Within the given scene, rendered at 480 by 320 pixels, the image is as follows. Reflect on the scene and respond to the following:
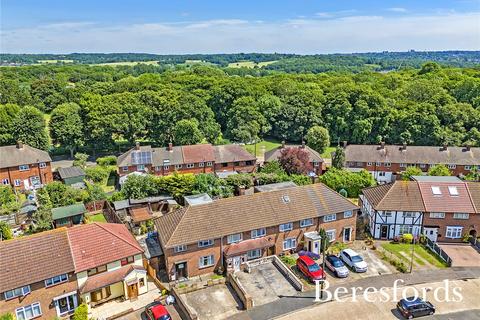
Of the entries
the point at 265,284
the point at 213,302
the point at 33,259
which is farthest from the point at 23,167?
the point at 265,284

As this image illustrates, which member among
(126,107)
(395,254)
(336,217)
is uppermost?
(126,107)

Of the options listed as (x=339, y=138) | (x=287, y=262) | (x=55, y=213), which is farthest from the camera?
(x=339, y=138)

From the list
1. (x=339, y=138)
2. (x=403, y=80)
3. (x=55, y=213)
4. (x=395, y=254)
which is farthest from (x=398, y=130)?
(x=55, y=213)

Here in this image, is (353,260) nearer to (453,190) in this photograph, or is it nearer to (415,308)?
(415,308)

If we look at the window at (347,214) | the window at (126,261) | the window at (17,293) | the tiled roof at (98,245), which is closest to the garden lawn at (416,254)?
the window at (347,214)

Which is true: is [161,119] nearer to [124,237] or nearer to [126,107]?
[126,107]

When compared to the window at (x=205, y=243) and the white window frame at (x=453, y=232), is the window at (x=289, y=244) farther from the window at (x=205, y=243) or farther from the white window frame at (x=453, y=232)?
the white window frame at (x=453, y=232)
